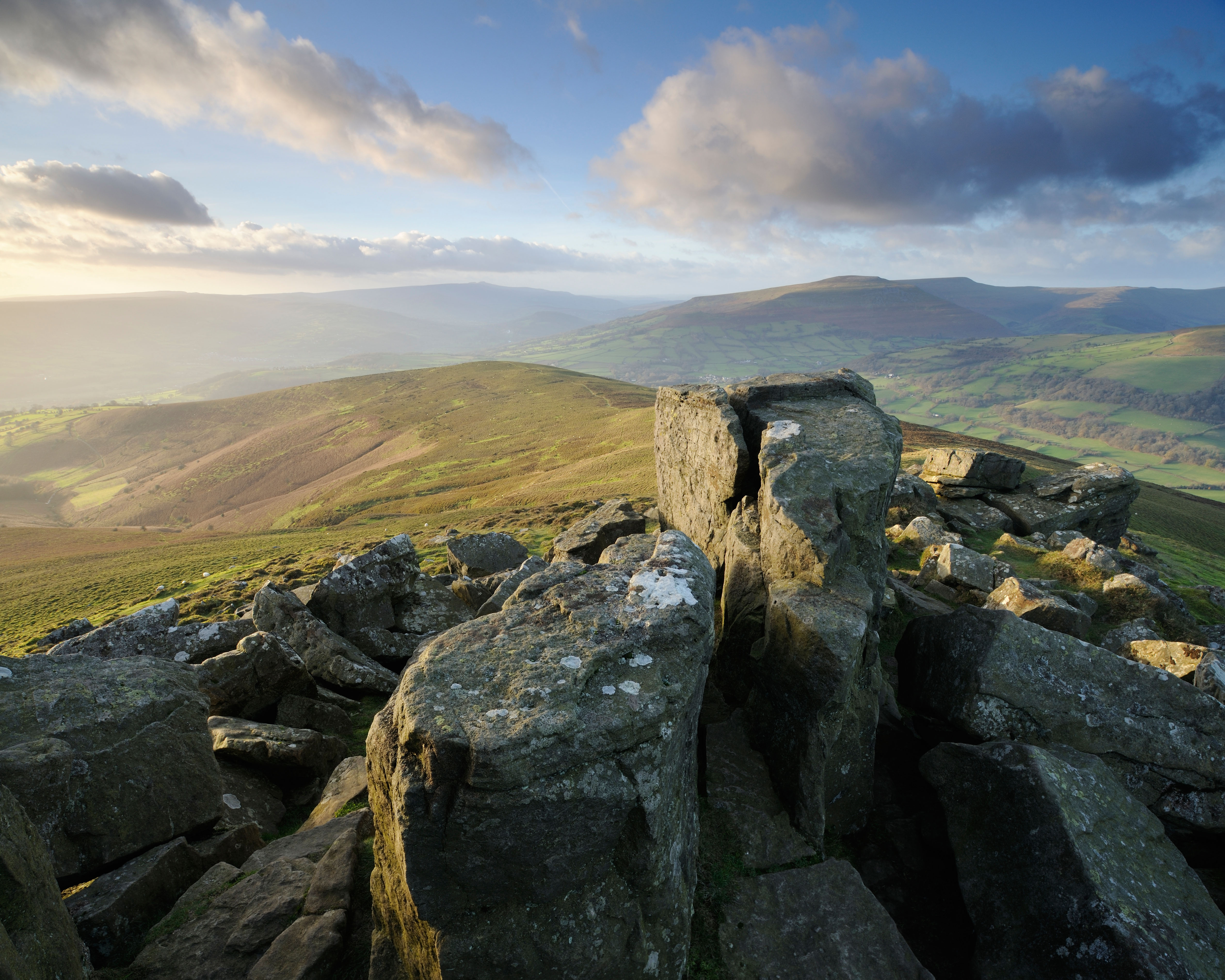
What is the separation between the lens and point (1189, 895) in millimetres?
7312

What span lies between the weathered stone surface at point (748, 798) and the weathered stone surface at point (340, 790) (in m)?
6.04

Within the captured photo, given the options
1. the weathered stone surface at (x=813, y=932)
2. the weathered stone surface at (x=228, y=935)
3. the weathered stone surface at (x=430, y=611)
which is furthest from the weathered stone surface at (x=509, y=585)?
the weathered stone surface at (x=813, y=932)

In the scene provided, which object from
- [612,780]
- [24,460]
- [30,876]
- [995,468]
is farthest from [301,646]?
[24,460]

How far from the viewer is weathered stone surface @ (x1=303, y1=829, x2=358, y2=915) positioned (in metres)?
7.37

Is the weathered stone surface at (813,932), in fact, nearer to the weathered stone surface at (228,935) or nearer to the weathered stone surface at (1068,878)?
the weathered stone surface at (1068,878)

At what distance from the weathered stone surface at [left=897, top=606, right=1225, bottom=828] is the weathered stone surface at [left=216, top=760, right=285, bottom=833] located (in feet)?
40.9

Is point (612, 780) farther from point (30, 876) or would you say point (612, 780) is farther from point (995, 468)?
point (995, 468)

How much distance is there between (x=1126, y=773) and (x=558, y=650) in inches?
382

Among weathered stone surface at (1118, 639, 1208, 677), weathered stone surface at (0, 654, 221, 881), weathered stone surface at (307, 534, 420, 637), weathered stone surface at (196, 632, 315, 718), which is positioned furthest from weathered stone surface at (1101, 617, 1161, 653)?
weathered stone surface at (196, 632, 315, 718)

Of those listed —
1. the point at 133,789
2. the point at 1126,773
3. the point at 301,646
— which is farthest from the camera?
the point at 301,646

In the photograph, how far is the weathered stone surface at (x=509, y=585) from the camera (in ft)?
50.0

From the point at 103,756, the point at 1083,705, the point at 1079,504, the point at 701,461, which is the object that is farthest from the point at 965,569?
the point at 103,756

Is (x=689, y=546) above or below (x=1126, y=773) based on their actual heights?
Result: above

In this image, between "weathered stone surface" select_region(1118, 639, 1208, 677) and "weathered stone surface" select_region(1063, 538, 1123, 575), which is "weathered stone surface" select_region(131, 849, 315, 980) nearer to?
"weathered stone surface" select_region(1118, 639, 1208, 677)
